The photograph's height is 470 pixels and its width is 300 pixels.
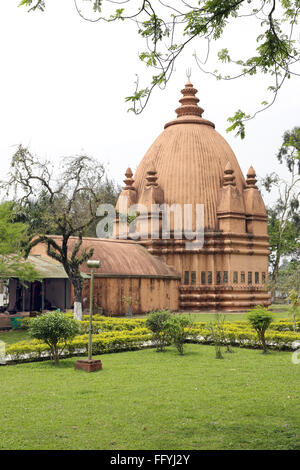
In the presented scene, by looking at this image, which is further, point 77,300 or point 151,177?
point 151,177

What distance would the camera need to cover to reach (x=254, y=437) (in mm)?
5035

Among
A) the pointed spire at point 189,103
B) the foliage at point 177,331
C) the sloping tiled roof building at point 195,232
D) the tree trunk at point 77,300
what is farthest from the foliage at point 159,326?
the pointed spire at point 189,103

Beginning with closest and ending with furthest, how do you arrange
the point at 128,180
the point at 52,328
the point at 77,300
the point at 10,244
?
the point at 52,328 → the point at 10,244 → the point at 77,300 → the point at 128,180

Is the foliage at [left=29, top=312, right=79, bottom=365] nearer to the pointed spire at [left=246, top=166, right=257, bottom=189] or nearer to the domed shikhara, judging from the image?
the domed shikhara

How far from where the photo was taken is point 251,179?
91.2 feet

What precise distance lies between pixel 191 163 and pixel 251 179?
3933 millimetres

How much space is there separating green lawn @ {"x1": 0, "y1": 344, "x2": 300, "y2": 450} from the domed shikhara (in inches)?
667

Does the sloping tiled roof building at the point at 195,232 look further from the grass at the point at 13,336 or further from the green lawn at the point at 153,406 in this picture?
the green lawn at the point at 153,406

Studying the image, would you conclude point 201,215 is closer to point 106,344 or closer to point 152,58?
point 106,344

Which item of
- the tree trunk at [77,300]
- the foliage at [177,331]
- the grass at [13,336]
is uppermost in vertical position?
the tree trunk at [77,300]

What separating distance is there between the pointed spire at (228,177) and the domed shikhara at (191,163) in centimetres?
57

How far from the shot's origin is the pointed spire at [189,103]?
29.5 m

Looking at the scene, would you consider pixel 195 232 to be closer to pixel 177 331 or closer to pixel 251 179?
pixel 251 179

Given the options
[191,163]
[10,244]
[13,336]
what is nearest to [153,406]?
[13,336]
